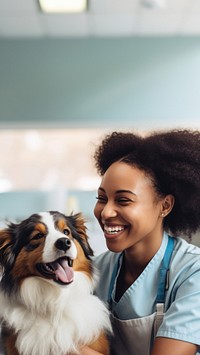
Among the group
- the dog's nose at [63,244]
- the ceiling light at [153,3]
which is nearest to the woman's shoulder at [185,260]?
the dog's nose at [63,244]

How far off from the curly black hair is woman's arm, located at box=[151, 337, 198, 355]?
384mm

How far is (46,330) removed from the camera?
4.36ft

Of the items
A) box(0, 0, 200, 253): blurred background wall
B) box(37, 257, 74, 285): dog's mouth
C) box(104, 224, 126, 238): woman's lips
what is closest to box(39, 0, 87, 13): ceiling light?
box(0, 0, 200, 253): blurred background wall

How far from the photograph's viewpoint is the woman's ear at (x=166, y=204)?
4.95 ft

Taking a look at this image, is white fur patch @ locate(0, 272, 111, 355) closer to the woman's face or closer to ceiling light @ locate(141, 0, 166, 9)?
the woman's face

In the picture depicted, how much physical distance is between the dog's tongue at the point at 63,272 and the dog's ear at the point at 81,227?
130 millimetres

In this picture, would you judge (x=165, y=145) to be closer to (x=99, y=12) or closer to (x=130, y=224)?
(x=130, y=224)

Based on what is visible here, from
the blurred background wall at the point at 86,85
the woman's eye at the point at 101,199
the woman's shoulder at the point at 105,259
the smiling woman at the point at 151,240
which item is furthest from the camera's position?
the blurred background wall at the point at 86,85

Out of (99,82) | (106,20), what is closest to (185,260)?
(106,20)

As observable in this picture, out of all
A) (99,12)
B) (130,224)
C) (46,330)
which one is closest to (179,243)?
(130,224)

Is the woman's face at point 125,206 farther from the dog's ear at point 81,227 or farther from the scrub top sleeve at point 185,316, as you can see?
the scrub top sleeve at point 185,316

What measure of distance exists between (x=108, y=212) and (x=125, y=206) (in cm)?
5

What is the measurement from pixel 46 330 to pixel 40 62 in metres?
3.77

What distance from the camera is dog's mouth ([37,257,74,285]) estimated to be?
4.16ft
